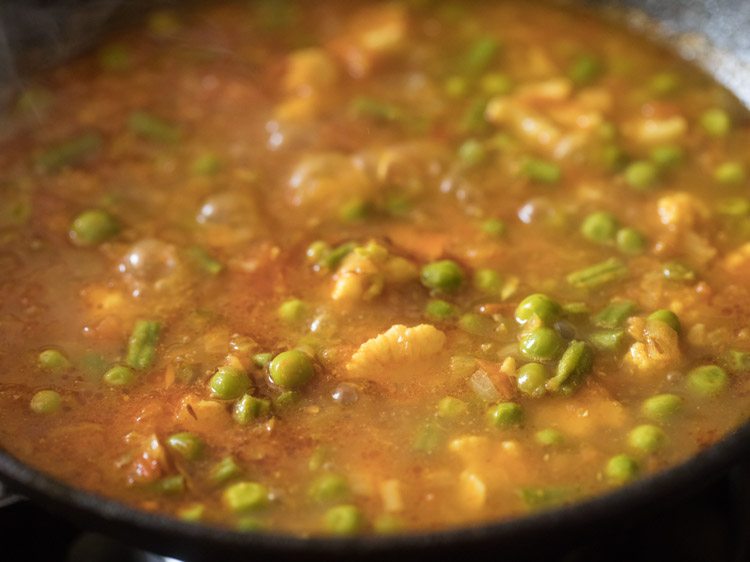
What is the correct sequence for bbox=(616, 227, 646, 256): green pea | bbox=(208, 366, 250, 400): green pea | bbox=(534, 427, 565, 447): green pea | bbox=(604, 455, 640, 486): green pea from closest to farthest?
bbox=(604, 455, 640, 486): green pea → bbox=(534, 427, 565, 447): green pea → bbox=(208, 366, 250, 400): green pea → bbox=(616, 227, 646, 256): green pea

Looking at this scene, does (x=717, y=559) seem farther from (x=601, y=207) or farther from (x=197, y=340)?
(x=197, y=340)

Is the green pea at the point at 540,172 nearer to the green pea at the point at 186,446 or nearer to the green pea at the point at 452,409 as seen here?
the green pea at the point at 452,409

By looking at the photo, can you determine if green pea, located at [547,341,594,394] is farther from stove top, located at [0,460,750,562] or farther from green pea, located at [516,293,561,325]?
stove top, located at [0,460,750,562]

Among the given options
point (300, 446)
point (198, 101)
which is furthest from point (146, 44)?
point (300, 446)

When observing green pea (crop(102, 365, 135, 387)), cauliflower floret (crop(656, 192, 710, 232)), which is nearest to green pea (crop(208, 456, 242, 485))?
green pea (crop(102, 365, 135, 387))

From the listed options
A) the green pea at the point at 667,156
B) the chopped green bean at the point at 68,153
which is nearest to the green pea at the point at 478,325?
the green pea at the point at 667,156

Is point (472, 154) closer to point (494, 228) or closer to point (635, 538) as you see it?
point (494, 228)
